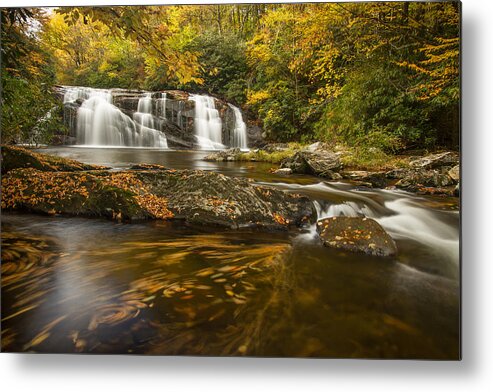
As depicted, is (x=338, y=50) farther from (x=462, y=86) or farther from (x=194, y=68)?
(x=194, y=68)

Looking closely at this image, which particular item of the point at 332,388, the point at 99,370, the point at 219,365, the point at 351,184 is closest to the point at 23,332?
the point at 99,370

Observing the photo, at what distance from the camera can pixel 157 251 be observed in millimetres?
1741

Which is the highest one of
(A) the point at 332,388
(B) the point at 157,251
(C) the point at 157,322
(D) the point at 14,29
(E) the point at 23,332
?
(D) the point at 14,29

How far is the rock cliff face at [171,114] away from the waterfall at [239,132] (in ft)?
0.04

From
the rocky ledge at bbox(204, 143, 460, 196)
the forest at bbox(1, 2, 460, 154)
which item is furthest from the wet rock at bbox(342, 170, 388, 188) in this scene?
the forest at bbox(1, 2, 460, 154)

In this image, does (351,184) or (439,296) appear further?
(351,184)

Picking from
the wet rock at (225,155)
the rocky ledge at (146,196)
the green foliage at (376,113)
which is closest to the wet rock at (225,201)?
the rocky ledge at (146,196)

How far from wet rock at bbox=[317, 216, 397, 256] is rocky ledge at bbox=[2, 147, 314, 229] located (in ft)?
0.48

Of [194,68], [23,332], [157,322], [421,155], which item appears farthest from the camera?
[194,68]

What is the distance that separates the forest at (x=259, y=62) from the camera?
179 centimetres

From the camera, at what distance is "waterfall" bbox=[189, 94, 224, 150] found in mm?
1941

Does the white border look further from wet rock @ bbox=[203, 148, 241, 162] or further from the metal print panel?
wet rock @ bbox=[203, 148, 241, 162]

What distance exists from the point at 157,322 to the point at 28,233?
985 mm

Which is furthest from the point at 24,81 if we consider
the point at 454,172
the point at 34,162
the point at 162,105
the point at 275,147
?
the point at 454,172
